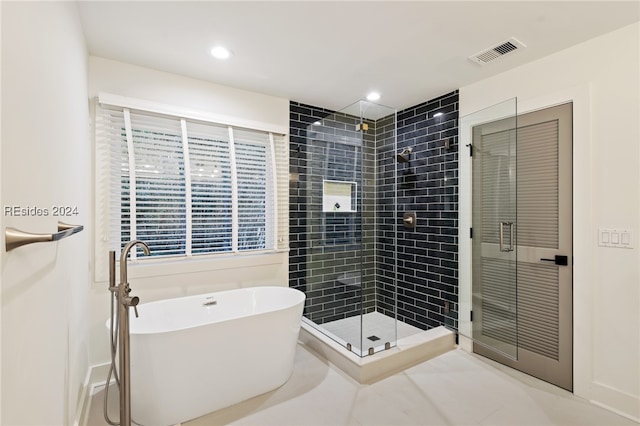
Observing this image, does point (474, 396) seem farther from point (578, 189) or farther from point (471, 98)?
point (471, 98)

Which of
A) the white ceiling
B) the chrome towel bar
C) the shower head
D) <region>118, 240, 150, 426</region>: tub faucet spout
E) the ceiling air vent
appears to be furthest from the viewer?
the shower head

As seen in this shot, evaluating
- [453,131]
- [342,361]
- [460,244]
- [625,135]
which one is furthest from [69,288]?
[625,135]

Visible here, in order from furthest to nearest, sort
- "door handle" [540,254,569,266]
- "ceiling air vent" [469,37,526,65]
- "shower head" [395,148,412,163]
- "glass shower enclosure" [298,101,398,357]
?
1. "shower head" [395,148,412,163]
2. "glass shower enclosure" [298,101,398,357]
3. "door handle" [540,254,569,266]
4. "ceiling air vent" [469,37,526,65]

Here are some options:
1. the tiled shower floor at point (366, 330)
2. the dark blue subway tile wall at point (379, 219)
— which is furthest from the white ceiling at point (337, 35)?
the tiled shower floor at point (366, 330)

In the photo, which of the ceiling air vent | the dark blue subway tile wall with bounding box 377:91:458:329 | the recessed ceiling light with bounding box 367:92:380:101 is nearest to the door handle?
the dark blue subway tile wall with bounding box 377:91:458:329

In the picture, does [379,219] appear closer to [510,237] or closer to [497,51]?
[510,237]

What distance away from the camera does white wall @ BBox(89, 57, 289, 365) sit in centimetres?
253

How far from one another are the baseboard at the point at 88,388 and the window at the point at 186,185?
0.96 m

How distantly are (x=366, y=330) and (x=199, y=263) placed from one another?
5.52 ft

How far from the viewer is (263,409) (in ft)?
7.25

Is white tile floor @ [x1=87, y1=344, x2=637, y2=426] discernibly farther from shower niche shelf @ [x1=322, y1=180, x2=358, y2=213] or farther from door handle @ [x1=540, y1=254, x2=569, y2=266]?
shower niche shelf @ [x1=322, y1=180, x2=358, y2=213]

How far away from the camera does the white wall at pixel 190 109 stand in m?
2.53

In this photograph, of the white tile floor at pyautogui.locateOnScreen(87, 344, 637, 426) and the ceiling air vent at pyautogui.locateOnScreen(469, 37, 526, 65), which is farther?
the ceiling air vent at pyautogui.locateOnScreen(469, 37, 526, 65)

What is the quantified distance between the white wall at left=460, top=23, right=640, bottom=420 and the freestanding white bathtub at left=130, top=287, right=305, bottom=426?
220cm
